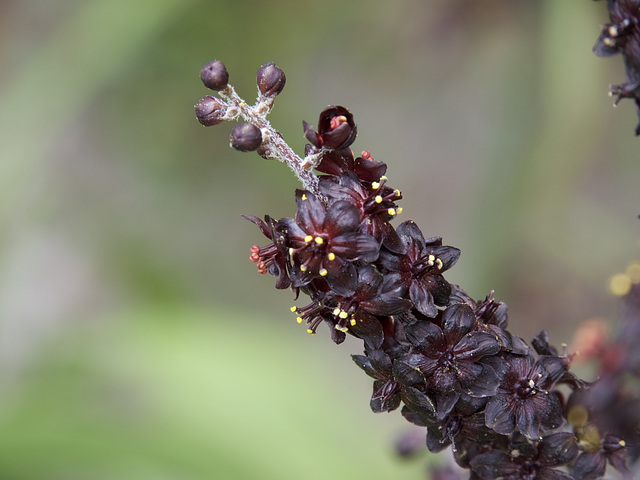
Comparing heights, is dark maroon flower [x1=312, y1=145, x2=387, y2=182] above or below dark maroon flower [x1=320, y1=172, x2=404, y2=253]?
above

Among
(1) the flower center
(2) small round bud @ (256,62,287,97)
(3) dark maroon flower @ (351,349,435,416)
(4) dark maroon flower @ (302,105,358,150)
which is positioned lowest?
(3) dark maroon flower @ (351,349,435,416)

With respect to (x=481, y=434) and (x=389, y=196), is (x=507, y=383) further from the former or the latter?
(x=389, y=196)

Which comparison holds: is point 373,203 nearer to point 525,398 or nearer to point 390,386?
point 390,386

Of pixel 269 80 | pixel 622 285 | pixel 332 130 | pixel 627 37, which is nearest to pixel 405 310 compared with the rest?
pixel 332 130

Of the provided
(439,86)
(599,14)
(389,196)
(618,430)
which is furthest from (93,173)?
(618,430)

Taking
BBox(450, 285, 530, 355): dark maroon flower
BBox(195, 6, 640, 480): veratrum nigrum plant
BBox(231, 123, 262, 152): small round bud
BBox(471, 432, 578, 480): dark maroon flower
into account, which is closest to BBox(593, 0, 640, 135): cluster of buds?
BBox(195, 6, 640, 480): veratrum nigrum plant

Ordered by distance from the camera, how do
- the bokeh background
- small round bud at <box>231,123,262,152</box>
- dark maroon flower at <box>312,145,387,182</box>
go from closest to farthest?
small round bud at <box>231,123,262,152</box>, dark maroon flower at <box>312,145,387,182</box>, the bokeh background

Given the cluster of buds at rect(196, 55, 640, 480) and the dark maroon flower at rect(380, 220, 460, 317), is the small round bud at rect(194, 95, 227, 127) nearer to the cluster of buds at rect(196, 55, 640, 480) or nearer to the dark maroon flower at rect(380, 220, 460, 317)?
the cluster of buds at rect(196, 55, 640, 480)

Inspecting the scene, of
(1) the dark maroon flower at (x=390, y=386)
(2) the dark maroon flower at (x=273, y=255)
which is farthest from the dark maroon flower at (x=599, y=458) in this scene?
(2) the dark maroon flower at (x=273, y=255)
